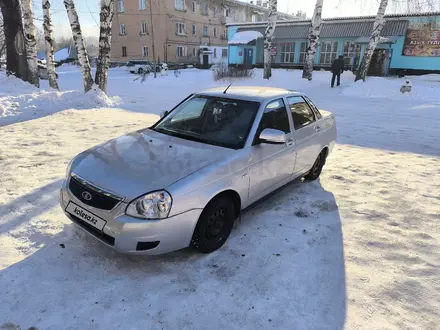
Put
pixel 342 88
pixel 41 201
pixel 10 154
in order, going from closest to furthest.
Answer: pixel 41 201 < pixel 10 154 < pixel 342 88

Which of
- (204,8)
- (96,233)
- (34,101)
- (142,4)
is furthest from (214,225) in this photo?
(204,8)

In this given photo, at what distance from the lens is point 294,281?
118 inches

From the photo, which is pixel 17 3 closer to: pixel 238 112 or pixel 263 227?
pixel 238 112

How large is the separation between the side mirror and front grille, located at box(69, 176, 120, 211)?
5.87 ft

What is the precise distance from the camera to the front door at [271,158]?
3.70m

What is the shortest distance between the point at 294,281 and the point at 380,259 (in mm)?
1065

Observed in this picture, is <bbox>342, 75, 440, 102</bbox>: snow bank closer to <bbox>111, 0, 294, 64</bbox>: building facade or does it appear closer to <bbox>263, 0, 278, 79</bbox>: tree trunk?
<bbox>263, 0, 278, 79</bbox>: tree trunk

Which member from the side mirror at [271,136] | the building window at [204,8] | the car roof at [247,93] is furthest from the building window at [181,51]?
the side mirror at [271,136]

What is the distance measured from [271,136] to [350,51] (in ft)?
89.8

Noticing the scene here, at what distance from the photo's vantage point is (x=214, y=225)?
3307 mm

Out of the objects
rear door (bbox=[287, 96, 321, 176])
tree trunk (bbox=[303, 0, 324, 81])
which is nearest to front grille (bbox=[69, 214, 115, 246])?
rear door (bbox=[287, 96, 321, 176])

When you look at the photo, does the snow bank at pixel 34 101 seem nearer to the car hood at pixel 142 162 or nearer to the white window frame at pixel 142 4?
the car hood at pixel 142 162

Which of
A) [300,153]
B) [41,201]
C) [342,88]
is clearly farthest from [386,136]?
[342,88]

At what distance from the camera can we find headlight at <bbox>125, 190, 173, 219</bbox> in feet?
9.05
